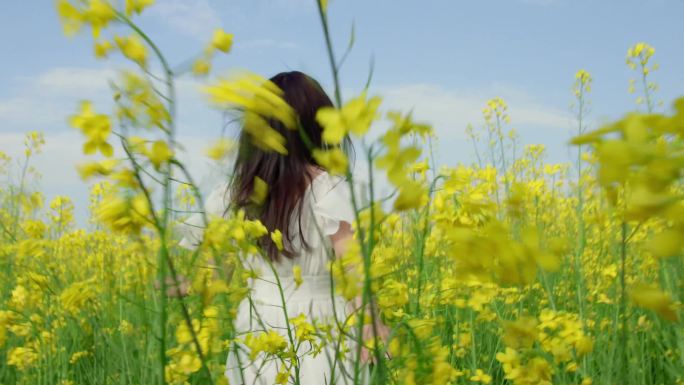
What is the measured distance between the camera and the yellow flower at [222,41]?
3.19 feet

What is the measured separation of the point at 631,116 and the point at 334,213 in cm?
153

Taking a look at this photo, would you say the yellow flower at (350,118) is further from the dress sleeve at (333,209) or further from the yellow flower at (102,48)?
the dress sleeve at (333,209)

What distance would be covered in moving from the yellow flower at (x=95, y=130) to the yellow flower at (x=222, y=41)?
0.69 ft

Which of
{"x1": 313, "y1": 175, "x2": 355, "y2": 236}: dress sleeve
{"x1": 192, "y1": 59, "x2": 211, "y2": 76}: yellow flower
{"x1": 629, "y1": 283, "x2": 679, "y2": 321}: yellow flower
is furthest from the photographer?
{"x1": 313, "y1": 175, "x2": 355, "y2": 236}: dress sleeve

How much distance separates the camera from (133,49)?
0.91 metres

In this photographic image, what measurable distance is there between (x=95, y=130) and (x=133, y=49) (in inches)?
5.7

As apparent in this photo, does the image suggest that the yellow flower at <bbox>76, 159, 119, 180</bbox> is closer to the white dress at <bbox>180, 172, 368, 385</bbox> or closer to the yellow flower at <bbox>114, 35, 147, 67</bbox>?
the yellow flower at <bbox>114, 35, 147, 67</bbox>

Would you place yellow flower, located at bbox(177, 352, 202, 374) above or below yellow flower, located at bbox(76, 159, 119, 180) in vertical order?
below

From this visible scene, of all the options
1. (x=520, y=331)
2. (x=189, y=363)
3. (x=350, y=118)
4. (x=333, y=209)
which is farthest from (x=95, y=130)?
(x=333, y=209)

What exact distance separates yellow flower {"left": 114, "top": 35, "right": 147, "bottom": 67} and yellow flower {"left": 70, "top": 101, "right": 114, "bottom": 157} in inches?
4.3

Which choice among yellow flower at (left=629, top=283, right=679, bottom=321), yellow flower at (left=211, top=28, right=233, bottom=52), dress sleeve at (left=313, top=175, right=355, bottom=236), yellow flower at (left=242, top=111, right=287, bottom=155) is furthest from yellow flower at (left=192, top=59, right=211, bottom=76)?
dress sleeve at (left=313, top=175, right=355, bottom=236)

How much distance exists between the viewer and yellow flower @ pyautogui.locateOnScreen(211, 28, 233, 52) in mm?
972

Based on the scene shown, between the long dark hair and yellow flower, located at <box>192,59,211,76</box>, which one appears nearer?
yellow flower, located at <box>192,59,211,76</box>

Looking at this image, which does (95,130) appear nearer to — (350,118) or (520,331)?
(350,118)
